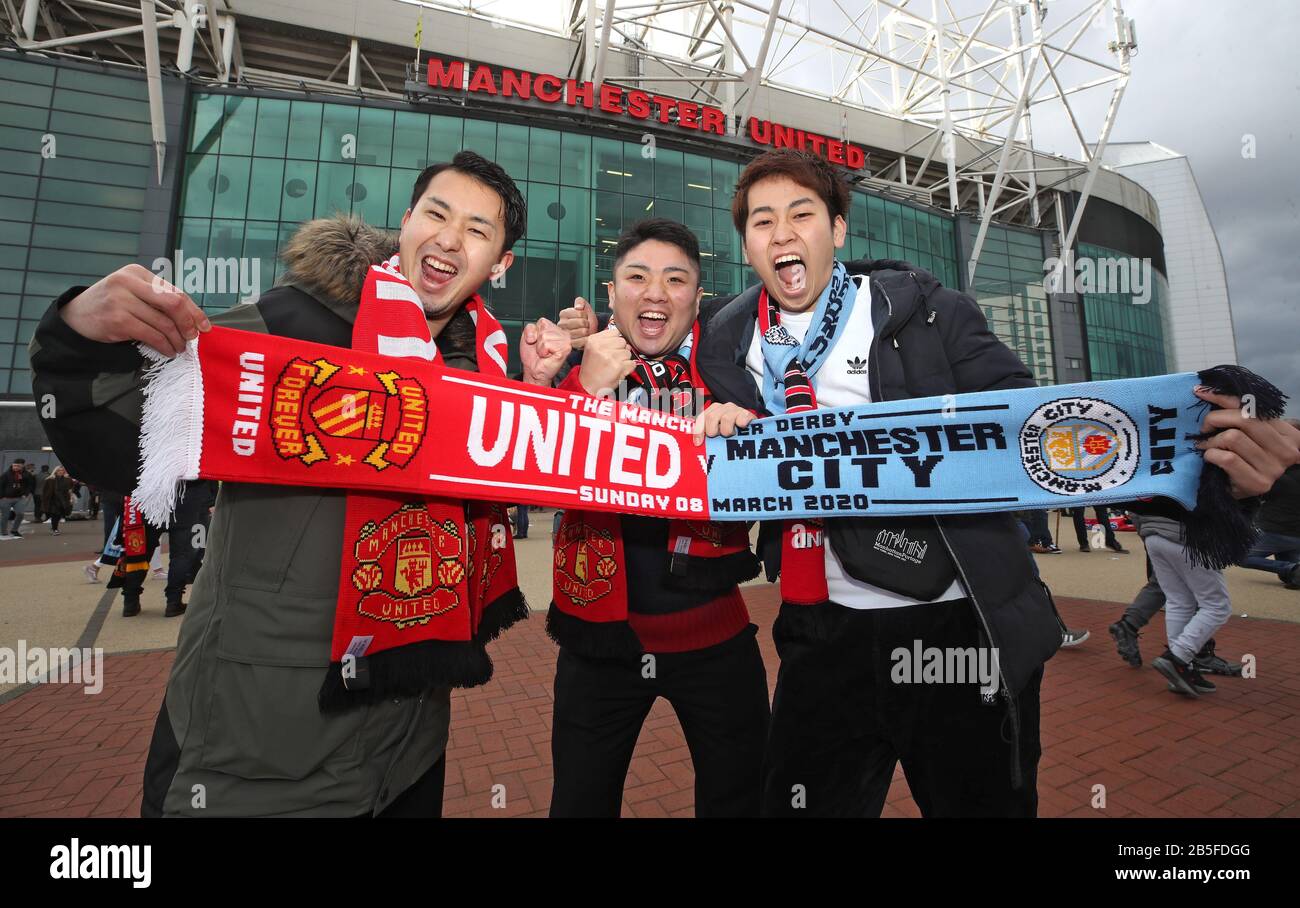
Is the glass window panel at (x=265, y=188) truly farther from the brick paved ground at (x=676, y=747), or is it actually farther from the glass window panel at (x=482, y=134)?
the brick paved ground at (x=676, y=747)

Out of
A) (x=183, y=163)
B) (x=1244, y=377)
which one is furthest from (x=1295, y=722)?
(x=183, y=163)

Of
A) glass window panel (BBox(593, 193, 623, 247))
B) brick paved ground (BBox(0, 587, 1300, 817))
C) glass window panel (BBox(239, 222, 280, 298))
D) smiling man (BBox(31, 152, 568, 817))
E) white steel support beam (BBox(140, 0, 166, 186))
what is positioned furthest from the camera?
glass window panel (BBox(593, 193, 623, 247))

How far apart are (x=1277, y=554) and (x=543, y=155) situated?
27336 mm

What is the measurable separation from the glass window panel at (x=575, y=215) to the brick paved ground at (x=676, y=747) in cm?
2398

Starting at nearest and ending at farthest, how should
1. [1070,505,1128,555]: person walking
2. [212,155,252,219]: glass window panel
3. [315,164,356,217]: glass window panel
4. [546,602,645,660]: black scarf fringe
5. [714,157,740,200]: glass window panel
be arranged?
[546,602,645,660]: black scarf fringe → [1070,505,1128,555]: person walking → [212,155,252,219]: glass window panel → [315,164,356,217]: glass window panel → [714,157,740,200]: glass window panel

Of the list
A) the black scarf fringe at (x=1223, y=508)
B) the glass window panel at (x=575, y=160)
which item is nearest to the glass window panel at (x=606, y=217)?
the glass window panel at (x=575, y=160)

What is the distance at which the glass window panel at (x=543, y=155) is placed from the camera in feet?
83.7

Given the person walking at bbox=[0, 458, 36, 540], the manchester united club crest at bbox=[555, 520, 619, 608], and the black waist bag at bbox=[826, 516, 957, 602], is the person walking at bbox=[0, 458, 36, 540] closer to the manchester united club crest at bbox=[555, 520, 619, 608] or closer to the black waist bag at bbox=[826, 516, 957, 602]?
the manchester united club crest at bbox=[555, 520, 619, 608]

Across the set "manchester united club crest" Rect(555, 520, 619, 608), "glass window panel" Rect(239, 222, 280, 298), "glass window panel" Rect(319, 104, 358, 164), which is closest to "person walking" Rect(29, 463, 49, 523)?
"glass window panel" Rect(239, 222, 280, 298)

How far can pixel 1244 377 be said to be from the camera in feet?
4.91

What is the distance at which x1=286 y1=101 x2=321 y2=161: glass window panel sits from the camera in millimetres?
23797

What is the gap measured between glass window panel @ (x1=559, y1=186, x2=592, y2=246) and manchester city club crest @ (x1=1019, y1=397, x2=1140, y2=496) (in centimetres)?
Answer: 2635

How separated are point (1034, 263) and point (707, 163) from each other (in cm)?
2724
